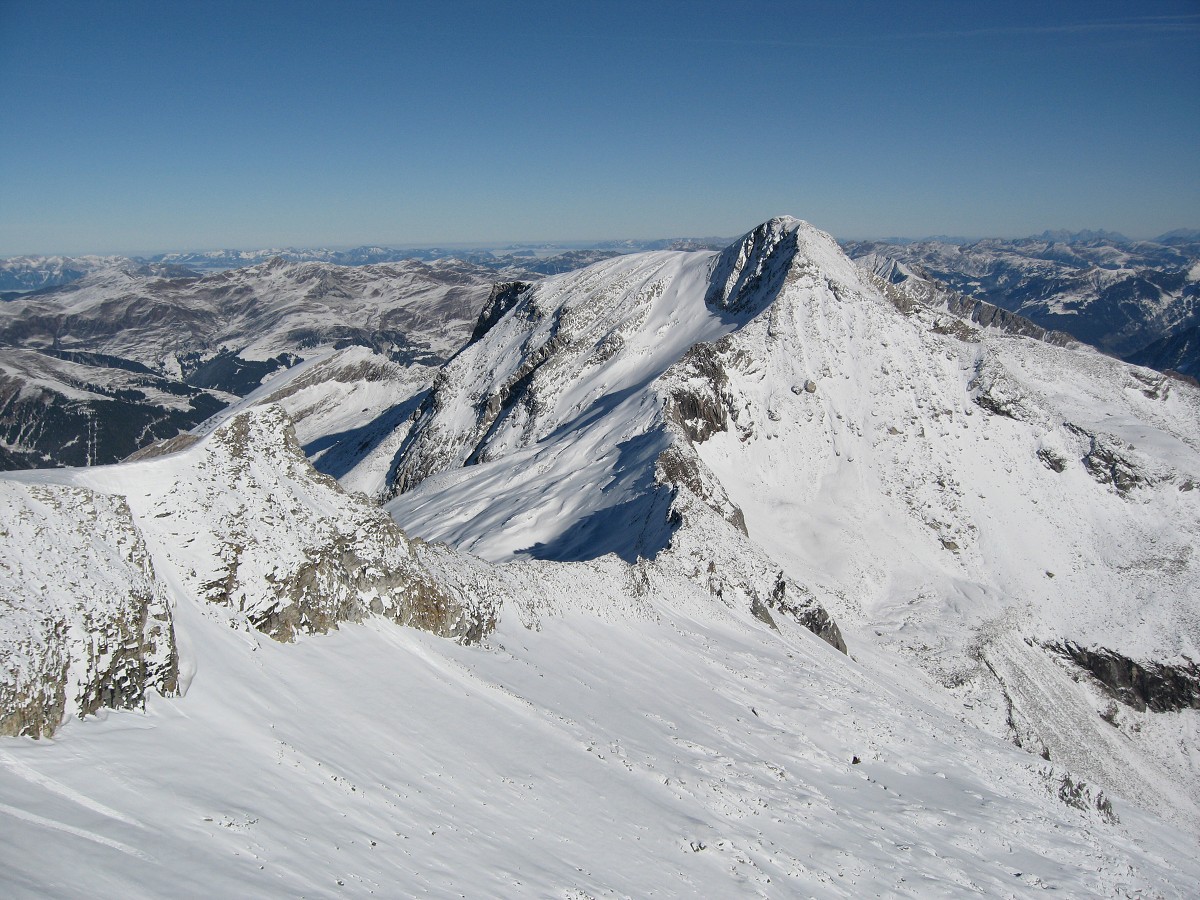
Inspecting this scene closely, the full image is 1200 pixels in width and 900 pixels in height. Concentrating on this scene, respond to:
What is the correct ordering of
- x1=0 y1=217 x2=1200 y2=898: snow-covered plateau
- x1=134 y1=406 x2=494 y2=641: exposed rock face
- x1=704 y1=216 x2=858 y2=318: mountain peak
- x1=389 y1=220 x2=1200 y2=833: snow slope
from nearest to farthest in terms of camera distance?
x1=0 y1=217 x2=1200 y2=898: snow-covered plateau
x1=134 y1=406 x2=494 y2=641: exposed rock face
x1=389 y1=220 x2=1200 y2=833: snow slope
x1=704 y1=216 x2=858 y2=318: mountain peak

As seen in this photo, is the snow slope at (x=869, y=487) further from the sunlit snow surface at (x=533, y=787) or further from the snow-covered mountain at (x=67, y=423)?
the snow-covered mountain at (x=67, y=423)

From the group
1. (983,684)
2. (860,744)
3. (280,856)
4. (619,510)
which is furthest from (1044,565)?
(280,856)

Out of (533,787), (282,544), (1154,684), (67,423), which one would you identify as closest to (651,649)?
(533,787)

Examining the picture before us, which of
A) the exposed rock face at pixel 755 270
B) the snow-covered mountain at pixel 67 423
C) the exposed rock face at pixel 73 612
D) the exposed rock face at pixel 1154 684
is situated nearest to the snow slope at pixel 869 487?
the exposed rock face at pixel 1154 684

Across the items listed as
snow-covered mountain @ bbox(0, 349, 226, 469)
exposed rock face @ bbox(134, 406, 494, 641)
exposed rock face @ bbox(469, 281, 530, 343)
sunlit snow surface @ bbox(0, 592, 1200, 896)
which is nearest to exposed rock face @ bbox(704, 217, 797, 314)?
exposed rock face @ bbox(469, 281, 530, 343)

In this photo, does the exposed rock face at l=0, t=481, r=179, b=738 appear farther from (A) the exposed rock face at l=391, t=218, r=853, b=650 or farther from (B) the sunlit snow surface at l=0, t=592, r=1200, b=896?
(A) the exposed rock face at l=391, t=218, r=853, b=650

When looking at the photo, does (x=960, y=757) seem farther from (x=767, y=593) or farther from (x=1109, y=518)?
(x=1109, y=518)
